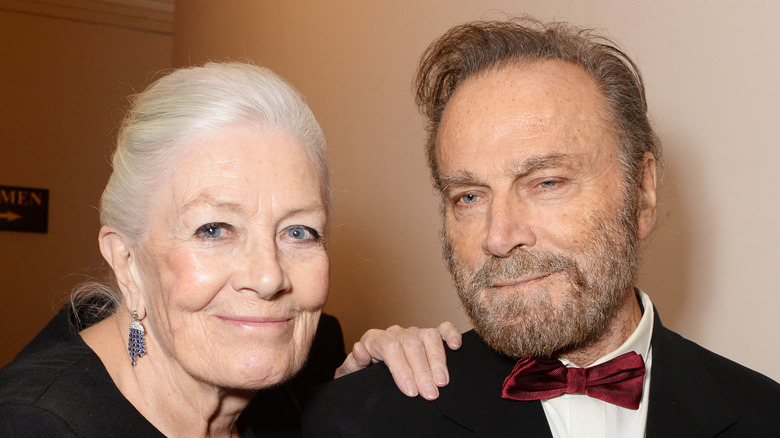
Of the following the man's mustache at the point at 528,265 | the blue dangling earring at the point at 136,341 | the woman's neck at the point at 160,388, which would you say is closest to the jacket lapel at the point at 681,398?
the man's mustache at the point at 528,265

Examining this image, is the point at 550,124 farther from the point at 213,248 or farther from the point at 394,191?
the point at 394,191

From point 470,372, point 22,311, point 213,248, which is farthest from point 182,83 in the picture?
point 22,311

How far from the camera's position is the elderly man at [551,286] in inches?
62.2

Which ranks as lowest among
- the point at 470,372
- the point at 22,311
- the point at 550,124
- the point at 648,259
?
the point at 22,311

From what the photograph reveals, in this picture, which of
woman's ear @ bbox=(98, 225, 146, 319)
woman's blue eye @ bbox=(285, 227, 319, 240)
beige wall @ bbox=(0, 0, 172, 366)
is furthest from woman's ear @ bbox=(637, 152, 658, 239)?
beige wall @ bbox=(0, 0, 172, 366)

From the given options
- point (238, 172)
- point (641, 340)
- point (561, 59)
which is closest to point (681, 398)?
point (641, 340)

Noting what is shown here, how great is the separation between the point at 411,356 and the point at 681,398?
0.59 m

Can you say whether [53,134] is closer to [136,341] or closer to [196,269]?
[136,341]

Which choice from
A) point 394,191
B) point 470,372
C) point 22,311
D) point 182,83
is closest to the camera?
point 182,83

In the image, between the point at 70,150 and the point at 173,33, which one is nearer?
the point at 70,150

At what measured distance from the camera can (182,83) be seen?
1604 mm

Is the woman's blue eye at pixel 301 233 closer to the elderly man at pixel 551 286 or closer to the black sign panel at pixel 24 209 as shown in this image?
the elderly man at pixel 551 286

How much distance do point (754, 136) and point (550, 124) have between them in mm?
550

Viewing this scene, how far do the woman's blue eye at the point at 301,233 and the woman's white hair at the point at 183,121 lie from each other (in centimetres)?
12
